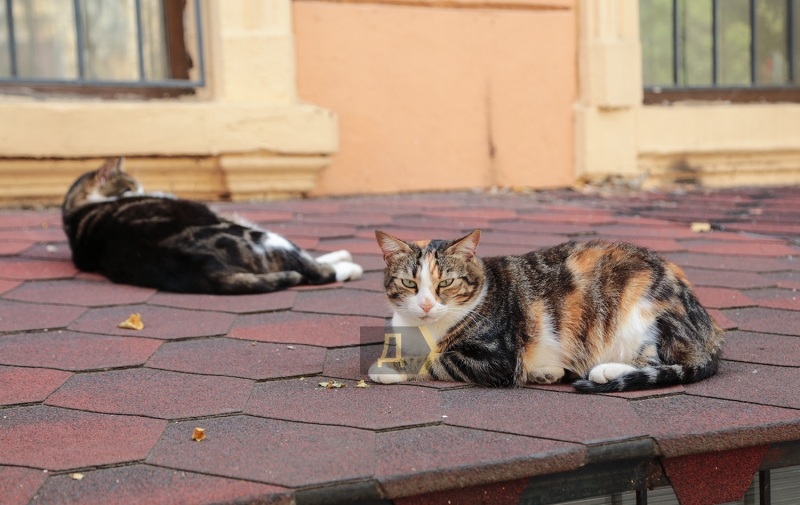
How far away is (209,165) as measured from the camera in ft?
17.3

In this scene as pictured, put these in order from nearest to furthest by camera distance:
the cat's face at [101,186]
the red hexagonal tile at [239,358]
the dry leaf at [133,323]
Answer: the red hexagonal tile at [239,358]
the dry leaf at [133,323]
the cat's face at [101,186]

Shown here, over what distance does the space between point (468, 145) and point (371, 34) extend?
1032 millimetres

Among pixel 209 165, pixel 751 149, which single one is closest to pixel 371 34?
pixel 209 165

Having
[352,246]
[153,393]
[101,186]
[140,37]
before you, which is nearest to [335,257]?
[352,246]

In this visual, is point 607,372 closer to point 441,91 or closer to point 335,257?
point 335,257

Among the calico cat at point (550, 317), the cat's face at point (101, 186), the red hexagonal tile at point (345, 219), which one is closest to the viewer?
the calico cat at point (550, 317)

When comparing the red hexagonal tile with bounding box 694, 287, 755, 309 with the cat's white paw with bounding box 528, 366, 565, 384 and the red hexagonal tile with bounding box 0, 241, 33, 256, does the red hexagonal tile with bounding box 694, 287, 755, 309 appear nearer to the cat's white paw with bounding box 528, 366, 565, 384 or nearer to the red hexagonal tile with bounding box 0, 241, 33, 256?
the cat's white paw with bounding box 528, 366, 565, 384

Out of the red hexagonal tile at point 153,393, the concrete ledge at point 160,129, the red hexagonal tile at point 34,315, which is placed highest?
the concrete ledge at point 160,129

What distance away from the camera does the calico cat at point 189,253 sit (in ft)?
11.0

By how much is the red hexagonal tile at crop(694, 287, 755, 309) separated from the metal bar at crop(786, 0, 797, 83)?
436 centimetres

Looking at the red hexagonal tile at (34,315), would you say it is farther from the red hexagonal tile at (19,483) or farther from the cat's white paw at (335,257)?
the red hexagonal tile at (19,483)

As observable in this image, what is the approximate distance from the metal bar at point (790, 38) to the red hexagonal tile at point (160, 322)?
5624 millimetres

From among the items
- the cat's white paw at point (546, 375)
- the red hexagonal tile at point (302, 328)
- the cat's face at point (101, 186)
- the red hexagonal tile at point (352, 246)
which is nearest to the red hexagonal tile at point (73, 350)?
the red hexagonal tile at point (302, 328)

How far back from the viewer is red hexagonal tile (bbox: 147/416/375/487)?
173 cm
